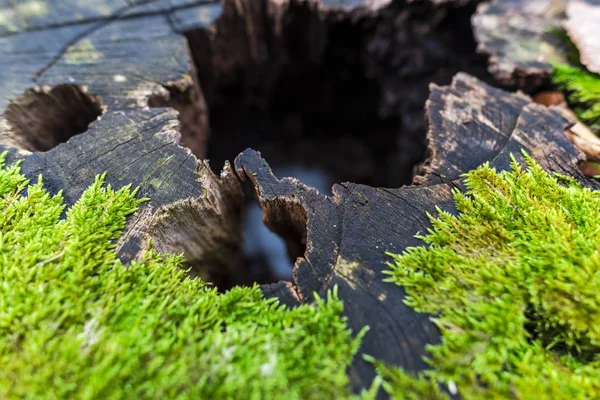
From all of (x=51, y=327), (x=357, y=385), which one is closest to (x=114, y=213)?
(x=51, y=327)

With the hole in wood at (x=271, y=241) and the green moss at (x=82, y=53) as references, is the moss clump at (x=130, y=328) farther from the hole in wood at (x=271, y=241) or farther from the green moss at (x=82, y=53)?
the green moss at (x=82, y=53)

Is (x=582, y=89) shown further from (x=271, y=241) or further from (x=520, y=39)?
(x=271, y=241)

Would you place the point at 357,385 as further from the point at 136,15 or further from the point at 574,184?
the point at 136,15

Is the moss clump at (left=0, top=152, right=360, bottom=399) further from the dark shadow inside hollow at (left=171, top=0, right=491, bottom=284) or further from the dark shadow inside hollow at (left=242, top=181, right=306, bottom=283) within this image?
the dark shadow inside hollow at (left=242, top=181, right=306, bottom=283)

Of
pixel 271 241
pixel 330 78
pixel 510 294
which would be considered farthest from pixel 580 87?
pixel 271 241

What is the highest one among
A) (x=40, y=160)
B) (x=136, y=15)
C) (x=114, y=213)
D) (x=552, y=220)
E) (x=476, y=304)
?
(x=136, y=15)

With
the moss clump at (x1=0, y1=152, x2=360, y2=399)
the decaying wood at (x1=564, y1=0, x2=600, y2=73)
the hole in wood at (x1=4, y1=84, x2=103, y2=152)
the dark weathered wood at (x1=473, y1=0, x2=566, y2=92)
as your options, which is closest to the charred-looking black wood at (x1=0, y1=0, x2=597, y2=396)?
the hole in wood at (x1=4, y1=84, x2=103, y2=152)

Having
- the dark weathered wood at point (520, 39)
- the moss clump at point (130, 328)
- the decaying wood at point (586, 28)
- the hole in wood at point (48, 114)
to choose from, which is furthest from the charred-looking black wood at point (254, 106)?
the decaying wood at point (586, 28)
